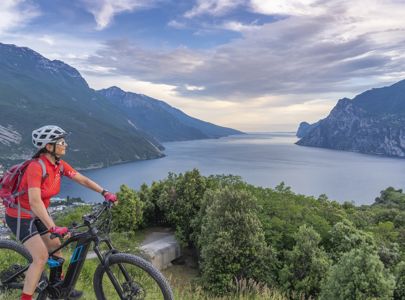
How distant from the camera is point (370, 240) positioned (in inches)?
904

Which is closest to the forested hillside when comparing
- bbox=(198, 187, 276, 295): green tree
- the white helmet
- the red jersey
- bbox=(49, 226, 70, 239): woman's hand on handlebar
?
bbox=(198, 187, 276, 295): green tree

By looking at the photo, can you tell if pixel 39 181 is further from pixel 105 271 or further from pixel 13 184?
pixel 105 271

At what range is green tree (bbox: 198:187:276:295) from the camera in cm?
2039

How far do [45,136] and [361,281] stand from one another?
1557cm

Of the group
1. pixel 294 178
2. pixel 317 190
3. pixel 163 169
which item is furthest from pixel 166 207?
pixel 163 169

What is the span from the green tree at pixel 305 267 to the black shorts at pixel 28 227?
1720 cm

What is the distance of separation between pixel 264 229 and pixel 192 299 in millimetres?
17823

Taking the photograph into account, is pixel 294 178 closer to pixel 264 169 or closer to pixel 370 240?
pixel 264 169

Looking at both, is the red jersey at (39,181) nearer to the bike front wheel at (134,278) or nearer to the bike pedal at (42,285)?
the bike pedal at (42,285)

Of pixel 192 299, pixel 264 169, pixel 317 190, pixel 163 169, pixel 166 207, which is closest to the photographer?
pixel 192 299

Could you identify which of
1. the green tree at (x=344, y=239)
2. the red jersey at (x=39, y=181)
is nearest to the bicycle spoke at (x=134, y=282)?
the red jersey at (x=39, y=181)

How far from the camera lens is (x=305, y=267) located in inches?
807

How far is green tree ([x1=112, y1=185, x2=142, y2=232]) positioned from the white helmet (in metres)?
20.5

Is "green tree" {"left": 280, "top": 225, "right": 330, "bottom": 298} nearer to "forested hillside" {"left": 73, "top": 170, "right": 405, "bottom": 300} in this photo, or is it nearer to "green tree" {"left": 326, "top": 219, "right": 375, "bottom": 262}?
"forested hillside" {"left": 73, "top": 170, "right": 405, "bottom": 300}
